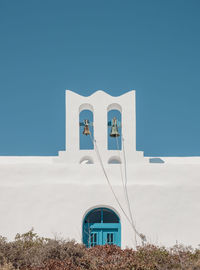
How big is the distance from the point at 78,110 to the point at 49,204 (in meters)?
3.70

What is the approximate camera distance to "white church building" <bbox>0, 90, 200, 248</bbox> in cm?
1306

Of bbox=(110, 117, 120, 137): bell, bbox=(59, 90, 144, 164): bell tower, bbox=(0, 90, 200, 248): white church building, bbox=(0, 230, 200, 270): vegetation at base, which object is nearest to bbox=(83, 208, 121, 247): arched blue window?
bbox=(0, 90, 200, 248): white church building

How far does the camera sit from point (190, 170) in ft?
45.1

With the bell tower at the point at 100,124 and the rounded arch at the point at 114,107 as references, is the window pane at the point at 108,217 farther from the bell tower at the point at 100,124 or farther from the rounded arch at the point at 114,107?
the rounded arch at the point at 114,107

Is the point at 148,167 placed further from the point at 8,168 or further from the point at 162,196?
the point at 8,168

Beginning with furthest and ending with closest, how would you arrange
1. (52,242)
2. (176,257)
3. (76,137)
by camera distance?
(76,137) < (52,242) < (176,257)

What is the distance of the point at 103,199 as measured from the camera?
43.7ft

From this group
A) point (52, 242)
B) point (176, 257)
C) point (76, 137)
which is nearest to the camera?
point (176, 257)

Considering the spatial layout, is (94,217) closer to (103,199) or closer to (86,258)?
(103,199)

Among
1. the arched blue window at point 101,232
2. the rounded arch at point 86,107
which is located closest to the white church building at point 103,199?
the arched blue window at point 101,232

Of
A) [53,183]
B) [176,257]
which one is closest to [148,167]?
[53,183]

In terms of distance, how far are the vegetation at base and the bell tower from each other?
4.24 m

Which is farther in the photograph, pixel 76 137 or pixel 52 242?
pixel 76 137

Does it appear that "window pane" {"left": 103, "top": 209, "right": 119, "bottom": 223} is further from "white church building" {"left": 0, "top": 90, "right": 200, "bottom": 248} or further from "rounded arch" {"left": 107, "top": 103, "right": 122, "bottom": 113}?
"rounded arch" {"left": 107, "top": 103, "right": 122, "bottom": 113}
